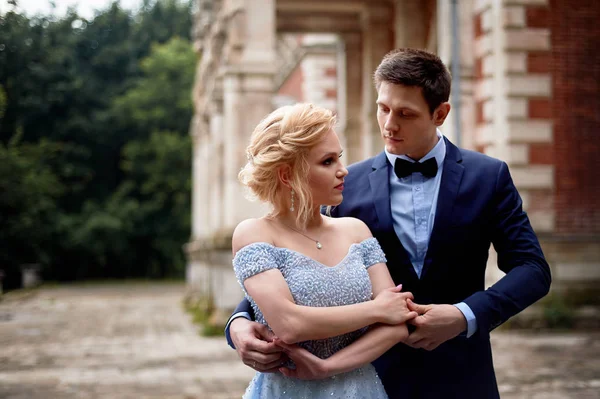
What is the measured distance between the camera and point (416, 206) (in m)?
2.95

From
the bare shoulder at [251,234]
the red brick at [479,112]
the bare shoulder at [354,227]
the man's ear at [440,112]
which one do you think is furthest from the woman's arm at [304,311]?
the red brick at [479,112]

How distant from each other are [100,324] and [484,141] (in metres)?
9.45

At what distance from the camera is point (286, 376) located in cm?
270

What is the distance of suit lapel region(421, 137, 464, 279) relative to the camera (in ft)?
9.38

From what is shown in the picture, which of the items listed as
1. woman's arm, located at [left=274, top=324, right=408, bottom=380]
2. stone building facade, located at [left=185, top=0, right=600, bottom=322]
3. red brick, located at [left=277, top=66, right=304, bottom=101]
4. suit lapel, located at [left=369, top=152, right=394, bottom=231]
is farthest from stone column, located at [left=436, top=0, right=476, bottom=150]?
red brick, located at [left=277, top=66, right=304, bottom=101]

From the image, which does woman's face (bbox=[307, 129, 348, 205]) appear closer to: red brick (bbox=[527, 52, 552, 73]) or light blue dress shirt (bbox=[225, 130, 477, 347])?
light blue dress shirt (bbox=[225, 130, 477, 347])

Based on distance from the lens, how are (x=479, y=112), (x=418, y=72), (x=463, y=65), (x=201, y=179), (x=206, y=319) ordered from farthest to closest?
1. (x=201, y=179)
2. (x=206, y=319)
3. (x=463, y=65)
4. (x=479, y=112)
5. (x=418, y=72)

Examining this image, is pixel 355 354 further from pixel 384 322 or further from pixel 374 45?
pixel 374 45

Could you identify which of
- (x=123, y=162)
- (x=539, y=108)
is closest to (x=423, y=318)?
(x=539, y=108)

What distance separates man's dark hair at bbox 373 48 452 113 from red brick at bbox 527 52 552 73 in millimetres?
10105

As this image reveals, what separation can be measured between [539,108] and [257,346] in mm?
10685

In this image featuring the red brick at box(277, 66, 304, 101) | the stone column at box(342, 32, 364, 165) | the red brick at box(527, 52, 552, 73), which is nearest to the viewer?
the red brick at box(527, 52, 552, 73)

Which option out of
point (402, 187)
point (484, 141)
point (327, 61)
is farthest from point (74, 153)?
point (402, 187)

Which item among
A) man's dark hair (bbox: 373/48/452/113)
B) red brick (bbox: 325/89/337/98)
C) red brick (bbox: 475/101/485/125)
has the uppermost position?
red brick (bbox: 325/89/337/98)
